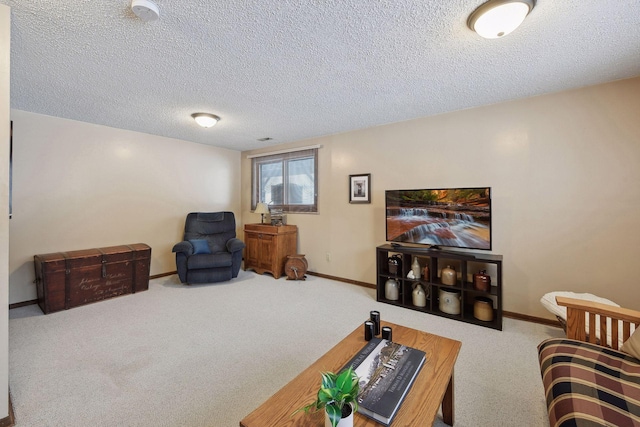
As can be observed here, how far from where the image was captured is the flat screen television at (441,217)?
9.01ft

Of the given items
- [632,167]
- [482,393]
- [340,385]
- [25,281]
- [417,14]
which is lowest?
[482,393]

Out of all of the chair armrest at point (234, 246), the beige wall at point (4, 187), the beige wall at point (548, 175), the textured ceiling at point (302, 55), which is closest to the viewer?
the beige wall at point (4, 187)

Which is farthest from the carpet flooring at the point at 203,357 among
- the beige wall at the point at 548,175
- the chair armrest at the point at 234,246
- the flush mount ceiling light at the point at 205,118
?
the flush mount ceiling light at the point at 205,118

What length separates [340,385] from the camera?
0.93 metres

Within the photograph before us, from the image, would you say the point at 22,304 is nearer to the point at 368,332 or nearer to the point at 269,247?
the point at 269,247

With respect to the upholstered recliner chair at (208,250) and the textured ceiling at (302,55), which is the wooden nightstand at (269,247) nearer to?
the upholstered recliner chair at (208,250)

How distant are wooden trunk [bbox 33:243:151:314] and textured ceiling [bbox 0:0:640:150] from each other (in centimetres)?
175

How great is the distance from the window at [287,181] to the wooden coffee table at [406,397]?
3.07m

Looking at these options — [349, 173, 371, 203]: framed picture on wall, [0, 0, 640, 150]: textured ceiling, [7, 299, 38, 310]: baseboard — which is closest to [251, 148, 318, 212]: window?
[349, 173, 371, 203]: framed picture on wall

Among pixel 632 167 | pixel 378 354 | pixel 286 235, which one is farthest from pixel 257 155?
pixel 632 167

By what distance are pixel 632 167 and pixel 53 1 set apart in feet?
14.4

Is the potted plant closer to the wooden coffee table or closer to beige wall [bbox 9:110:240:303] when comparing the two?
the wooden coffee table

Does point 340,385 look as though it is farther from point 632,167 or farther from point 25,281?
point 25,281

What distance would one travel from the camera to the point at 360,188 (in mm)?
3887
